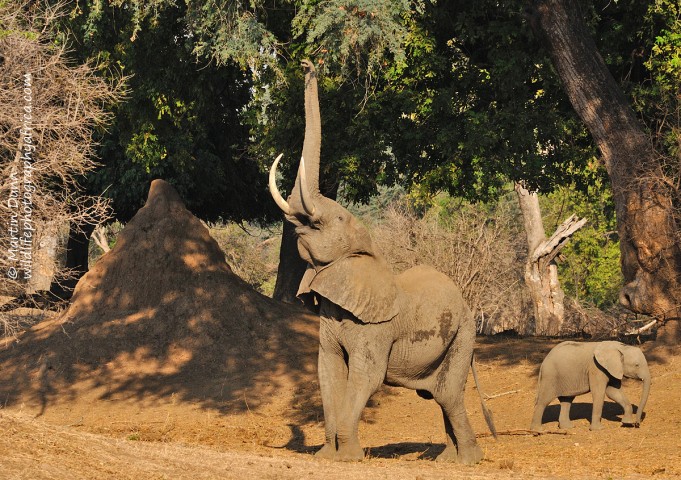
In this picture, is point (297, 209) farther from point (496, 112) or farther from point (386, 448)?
point (496, 112)

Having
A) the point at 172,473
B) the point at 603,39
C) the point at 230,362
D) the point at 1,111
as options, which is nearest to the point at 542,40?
the point at 603,39

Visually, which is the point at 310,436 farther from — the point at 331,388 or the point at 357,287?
the point at 357,287

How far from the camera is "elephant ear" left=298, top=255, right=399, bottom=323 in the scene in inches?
435

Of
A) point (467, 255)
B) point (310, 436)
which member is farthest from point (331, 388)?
point (467, 255)

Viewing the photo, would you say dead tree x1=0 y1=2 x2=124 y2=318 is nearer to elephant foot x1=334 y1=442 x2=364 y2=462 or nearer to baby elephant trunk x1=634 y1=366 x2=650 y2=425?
elephant foot x1=334 y1=442 x2=364 y2=462

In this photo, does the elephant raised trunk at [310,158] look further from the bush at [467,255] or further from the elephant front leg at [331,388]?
the bush at [467,255]

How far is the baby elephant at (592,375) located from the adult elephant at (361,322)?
3496 mm

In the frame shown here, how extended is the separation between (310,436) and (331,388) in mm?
4497

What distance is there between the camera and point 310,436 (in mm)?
15633

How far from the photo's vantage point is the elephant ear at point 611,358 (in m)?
14.8

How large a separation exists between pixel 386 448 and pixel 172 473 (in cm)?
463

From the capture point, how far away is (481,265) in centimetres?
2820

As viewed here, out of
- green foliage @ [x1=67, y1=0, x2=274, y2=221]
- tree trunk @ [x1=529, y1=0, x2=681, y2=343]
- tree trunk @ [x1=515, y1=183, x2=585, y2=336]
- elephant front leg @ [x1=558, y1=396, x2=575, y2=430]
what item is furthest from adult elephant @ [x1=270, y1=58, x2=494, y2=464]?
tree trunk @ [x1=515, y1=183, x2=585, y2=336]

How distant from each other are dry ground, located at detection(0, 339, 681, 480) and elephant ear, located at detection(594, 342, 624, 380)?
2.53 feet
